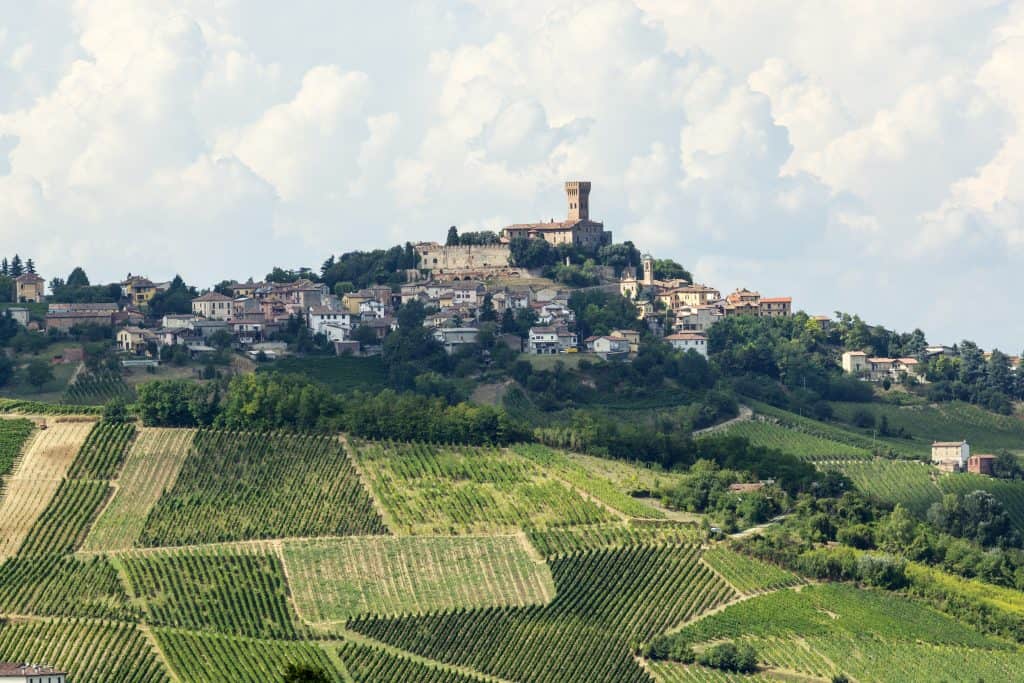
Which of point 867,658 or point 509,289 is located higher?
point 509,289

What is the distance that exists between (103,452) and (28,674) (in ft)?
72.9

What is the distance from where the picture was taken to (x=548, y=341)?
11444 centimetres

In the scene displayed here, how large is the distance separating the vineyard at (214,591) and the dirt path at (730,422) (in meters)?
30.7

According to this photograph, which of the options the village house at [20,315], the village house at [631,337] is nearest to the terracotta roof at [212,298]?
the village house at [20,315]

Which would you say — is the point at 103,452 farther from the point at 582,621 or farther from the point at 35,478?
the point at 582,621

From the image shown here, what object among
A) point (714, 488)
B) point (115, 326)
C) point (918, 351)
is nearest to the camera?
point (714, 488)

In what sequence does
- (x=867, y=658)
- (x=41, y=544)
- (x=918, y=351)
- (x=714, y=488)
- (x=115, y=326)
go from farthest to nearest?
(x=918, y=351) < (x=115, y=326) < (x=714, y=488) < (x=41, y=544) < (x=867, y=658)

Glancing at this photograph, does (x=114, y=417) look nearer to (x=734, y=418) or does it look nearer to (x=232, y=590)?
(x=232, y=590)

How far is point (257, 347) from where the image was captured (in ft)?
372

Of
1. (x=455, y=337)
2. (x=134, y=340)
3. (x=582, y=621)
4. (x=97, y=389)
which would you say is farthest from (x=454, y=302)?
(x=582, y=621)

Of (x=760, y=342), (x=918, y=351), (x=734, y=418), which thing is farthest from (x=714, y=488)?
(x=918, y=351)

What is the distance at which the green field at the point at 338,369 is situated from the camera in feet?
348

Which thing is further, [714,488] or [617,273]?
[617,273]

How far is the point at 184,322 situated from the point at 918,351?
127 feet
